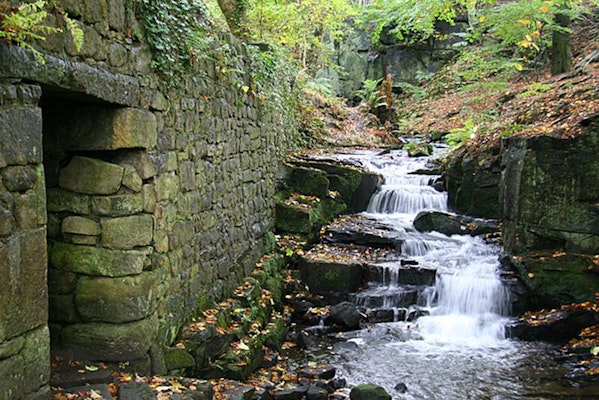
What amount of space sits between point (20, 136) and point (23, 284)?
0.95 m

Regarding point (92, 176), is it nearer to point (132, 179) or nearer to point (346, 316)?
point (132, 179)

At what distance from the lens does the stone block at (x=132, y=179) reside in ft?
15.9

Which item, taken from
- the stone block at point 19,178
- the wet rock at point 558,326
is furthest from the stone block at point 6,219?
the wet rock at point 558,326

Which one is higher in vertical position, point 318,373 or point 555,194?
point 555,194

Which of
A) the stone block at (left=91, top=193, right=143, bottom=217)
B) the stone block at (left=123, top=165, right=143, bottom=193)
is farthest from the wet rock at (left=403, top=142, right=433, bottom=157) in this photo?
the stone block at (left=91, top=193, right=143, bottom=217)

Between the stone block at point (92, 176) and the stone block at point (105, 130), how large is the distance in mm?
146

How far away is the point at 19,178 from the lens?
11.0 feet

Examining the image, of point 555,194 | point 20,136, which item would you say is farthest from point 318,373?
point 555,194

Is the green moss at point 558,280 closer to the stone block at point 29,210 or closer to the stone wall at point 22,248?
the stone wall at point 22,248

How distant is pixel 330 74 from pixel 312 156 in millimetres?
14389

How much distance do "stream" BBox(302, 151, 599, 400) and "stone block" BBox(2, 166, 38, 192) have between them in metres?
4.81

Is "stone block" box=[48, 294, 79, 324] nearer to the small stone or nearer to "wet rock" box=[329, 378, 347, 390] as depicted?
the small stone

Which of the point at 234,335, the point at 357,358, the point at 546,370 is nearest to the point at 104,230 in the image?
the point at 234,335

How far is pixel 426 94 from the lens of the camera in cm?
2550
